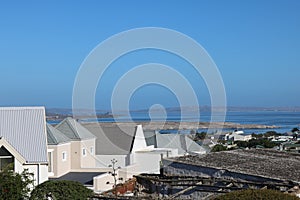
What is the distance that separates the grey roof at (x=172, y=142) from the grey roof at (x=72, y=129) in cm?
899

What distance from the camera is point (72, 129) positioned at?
29.8 m

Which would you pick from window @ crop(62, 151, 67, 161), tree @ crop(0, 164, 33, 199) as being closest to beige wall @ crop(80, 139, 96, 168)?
window @ crop(62, 151, 67, 161)

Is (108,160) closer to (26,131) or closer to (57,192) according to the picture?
(26,131)

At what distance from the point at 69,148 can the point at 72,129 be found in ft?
8.29

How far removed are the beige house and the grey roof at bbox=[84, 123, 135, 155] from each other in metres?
2.31

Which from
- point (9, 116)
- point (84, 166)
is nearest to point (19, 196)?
point (9, 116)

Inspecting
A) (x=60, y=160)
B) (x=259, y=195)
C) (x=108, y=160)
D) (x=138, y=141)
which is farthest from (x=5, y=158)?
(x=138, y=141)

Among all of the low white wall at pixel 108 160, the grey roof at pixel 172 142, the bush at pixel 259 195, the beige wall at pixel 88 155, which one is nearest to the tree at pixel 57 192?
the bush at pixel 259 195

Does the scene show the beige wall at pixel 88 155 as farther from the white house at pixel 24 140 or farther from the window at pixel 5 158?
the window at pixel 5 158

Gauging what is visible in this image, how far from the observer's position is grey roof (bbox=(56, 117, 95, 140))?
95.5 feet

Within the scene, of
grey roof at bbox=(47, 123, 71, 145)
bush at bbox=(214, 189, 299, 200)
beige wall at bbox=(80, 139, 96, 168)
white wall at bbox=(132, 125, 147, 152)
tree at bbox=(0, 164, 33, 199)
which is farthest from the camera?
white wall at bbox=(132, 125, 147, 152)

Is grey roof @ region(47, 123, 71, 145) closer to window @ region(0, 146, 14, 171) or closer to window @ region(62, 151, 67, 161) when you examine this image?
window @ region(62, 151, 67, 161)

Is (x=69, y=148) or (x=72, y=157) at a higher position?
(x=69, y=148)

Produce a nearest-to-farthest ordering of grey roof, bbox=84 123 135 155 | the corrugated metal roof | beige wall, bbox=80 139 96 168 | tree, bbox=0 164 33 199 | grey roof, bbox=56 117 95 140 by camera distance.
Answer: tree, bbox=0 164 33 199 < beige wall, bbox=80 139 96 168 < grey roof, bbox=56 117 95 140 < grey roof, bbox=84 123 135 155 < the corrugated metal roof
